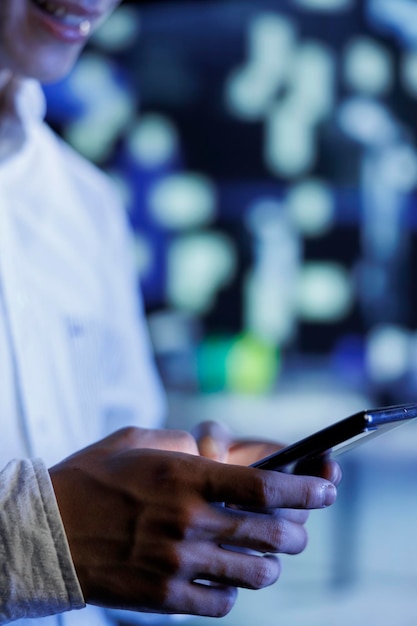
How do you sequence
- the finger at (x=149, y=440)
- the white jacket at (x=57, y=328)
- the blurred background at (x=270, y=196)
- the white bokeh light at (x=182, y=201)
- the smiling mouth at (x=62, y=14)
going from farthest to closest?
the white bokeh light at (x=182, y=201) → the blurred background at (x=270, y=196) → the smiling mouth at (x=62, y=14) → the white jacket at (x=57, y=328) → the finger at (x=149, y=440)

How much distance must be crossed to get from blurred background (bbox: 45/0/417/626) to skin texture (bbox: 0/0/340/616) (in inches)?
64.6

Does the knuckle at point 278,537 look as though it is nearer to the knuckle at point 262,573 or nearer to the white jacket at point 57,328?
the knuckle at point 262,573

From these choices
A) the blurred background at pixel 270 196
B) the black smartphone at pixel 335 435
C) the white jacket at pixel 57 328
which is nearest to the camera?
the black smartphone at pixel 335 435

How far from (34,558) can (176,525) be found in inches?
4.6

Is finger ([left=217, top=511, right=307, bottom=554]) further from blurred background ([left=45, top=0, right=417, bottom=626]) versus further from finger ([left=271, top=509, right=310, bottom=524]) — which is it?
blurred background ([left=45, top=0, right=417, bottom=626])

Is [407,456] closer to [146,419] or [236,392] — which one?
[236,392]

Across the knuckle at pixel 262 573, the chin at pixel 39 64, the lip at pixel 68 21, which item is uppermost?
the lip at pixel 68 21

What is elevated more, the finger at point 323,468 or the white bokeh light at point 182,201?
the finger at point 323,468

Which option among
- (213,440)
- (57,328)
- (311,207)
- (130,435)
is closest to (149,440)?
(130,435)

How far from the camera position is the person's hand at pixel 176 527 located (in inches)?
21.8

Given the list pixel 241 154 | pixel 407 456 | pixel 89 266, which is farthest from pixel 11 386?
pixel 241 154

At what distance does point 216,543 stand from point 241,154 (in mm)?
1923

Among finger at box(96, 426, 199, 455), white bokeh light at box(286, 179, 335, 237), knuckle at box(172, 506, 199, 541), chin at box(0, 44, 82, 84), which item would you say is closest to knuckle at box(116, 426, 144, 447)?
finger at box(96, 426, 199, 455)

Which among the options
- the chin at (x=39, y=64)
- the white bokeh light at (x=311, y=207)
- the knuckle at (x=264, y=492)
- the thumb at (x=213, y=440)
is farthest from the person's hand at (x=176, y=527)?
the white bokeh light at (x=311, y=207)
